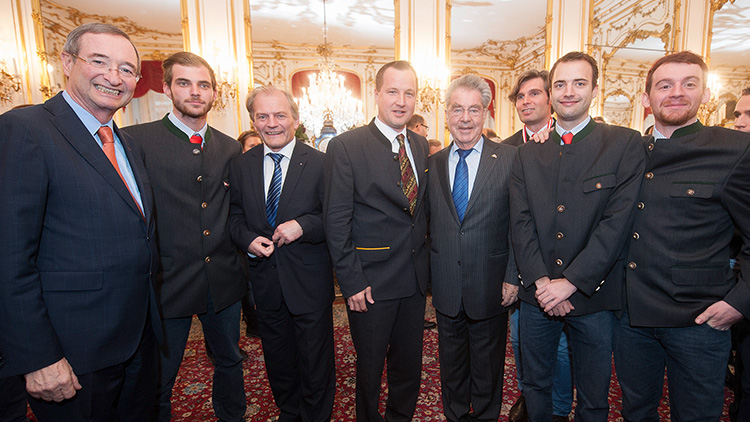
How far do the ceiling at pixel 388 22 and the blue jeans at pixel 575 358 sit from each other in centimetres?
577

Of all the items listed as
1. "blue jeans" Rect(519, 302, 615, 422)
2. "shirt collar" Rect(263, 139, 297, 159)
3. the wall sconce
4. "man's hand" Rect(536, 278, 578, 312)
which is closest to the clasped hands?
"man's hand" Rect(536, 278, 578, 312)

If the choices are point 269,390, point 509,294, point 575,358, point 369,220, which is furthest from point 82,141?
point 575,358

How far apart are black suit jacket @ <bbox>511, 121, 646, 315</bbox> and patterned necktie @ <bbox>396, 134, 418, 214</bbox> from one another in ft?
1.65

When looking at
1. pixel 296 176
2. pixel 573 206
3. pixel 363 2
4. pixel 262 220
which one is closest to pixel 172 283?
pixel 262 220

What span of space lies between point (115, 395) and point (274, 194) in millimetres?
1094

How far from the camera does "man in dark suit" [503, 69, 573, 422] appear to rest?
6.76 feet

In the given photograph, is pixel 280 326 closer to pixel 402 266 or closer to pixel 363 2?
pixel 402 266

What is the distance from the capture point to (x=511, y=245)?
1862mm

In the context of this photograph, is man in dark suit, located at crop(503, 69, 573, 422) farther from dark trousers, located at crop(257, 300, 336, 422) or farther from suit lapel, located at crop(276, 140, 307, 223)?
suit lapel, located at crop(276, 140, 307, 223)

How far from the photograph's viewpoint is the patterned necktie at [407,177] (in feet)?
6.09

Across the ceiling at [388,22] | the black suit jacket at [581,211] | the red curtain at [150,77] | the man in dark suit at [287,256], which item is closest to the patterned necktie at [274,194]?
the man in dark suit at [287,256]

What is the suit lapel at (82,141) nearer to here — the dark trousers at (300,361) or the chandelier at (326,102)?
the dark trousers at (300,361)

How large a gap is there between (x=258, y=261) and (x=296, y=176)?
0.52 m

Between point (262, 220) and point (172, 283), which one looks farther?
point (262, 220)
